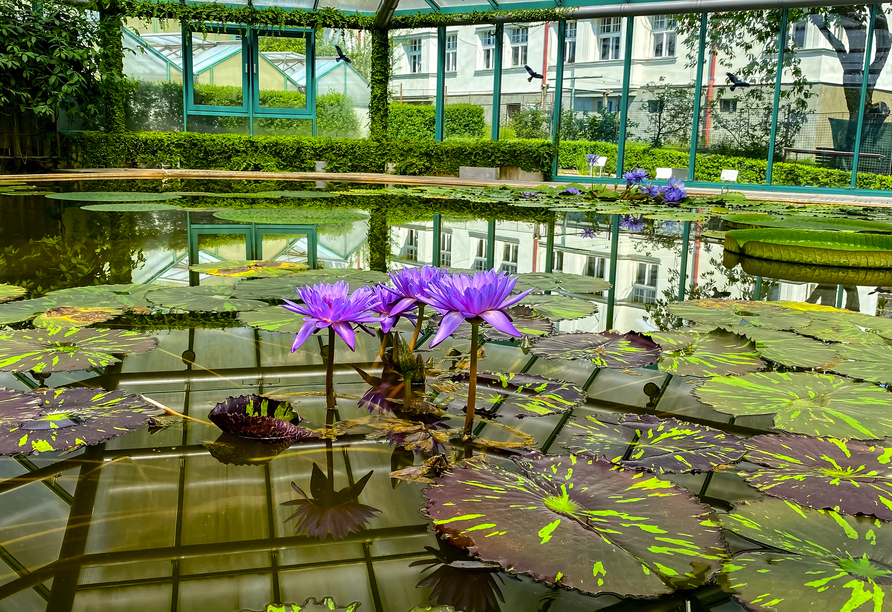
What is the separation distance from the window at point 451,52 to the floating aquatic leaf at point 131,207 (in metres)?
7.84

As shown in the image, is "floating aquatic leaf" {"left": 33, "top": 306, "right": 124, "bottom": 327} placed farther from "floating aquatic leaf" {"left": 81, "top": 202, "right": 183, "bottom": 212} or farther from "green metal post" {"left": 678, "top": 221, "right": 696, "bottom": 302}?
"floating aquatic leaf" {"left": 81, "top": 202, "right": 183, "bottom": 212}

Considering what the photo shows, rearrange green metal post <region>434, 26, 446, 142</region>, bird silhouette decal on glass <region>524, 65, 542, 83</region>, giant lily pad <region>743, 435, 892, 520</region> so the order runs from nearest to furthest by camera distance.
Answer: giant lily pad <region>743, 435, 892, 520</region> < bird silhouette decal on glass <region>524, 65, 542, 83</region> < green metal post <region>434, 26, 446, 142</region>

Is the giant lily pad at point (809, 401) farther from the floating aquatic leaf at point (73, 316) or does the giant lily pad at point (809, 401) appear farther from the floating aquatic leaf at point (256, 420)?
the floating aquatic leaf at point (73, 316)

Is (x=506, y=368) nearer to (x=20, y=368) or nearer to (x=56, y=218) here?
(x=20, y=368)

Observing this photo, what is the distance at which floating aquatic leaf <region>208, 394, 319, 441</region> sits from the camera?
3.77 ft

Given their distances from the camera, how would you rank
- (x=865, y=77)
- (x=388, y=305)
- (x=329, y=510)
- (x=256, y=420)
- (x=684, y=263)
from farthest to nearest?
(x=865, y=77) < (x=684, y=263) < (x=388, y=305) < (x=256, y=420) < (x=329, y=510)

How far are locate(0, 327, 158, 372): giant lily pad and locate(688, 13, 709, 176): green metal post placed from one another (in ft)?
33.5

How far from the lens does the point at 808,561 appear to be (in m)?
0.82

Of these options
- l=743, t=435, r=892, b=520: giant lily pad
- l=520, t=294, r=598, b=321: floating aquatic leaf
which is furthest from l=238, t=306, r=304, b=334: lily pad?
l=743, t=435, r=892, b=520: giant lily pad

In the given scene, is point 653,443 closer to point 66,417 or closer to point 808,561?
→ point 808,561

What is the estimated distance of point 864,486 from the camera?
1025mm

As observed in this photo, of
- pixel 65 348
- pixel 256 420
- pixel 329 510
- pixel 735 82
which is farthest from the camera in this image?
pixel 735 82

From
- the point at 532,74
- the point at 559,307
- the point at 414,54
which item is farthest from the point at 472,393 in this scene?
the point at 414,54

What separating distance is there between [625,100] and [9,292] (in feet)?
33.4
